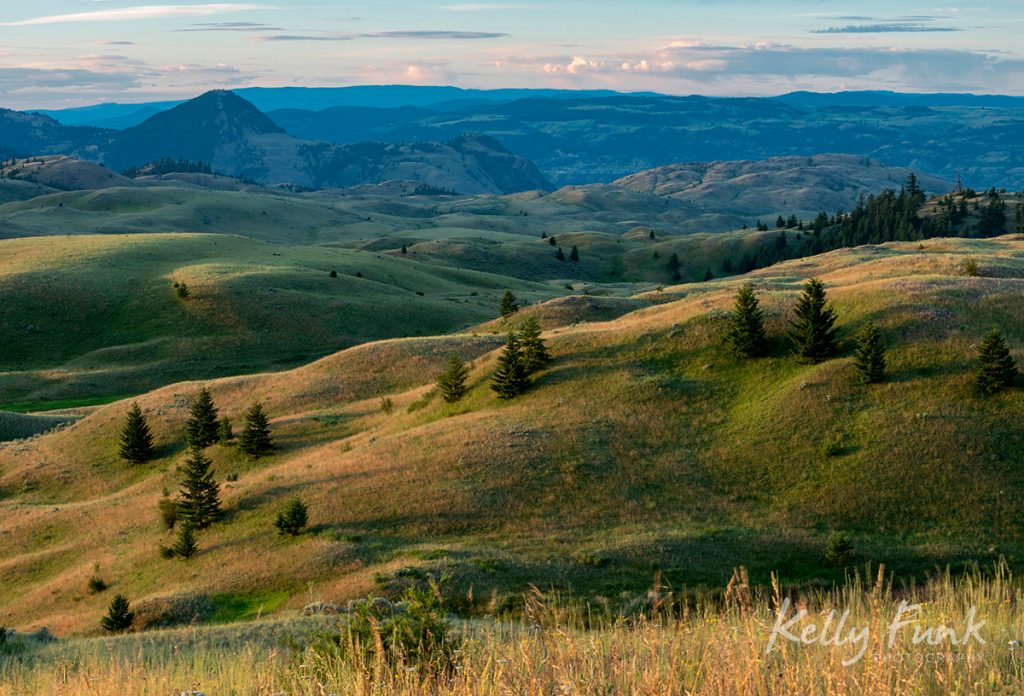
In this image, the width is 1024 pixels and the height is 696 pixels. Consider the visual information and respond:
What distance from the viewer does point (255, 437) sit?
50.9m

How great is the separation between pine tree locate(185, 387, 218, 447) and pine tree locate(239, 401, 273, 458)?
10.6ft

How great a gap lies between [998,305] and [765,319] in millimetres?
13134

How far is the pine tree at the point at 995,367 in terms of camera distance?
39938mm

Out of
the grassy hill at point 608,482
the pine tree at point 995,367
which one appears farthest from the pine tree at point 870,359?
the pine tree at point 995,367

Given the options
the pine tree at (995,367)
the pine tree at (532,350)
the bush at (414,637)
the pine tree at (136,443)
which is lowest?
the pine tree at (136,443)

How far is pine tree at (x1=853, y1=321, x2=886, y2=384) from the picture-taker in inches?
1657

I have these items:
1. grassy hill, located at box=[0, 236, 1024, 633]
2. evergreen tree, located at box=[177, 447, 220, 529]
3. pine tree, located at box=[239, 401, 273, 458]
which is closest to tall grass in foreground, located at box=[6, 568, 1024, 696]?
grassy hill, located at box=[0, 236, 1024, 633]

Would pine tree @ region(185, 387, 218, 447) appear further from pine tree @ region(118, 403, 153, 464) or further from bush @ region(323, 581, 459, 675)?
bush @ region(323, 581, 459, 675)

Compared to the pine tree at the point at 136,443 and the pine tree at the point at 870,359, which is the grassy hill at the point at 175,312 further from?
the pine tree at the point at 870,359

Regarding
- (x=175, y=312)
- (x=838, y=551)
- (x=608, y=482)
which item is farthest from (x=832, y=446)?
(x=175, y=312)

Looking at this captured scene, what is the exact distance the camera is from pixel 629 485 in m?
38.0

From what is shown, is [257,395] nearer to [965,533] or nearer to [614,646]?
[965,533]

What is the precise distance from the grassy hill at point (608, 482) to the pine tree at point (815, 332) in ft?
2.39

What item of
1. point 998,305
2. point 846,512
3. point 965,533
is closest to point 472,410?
point 846,512
